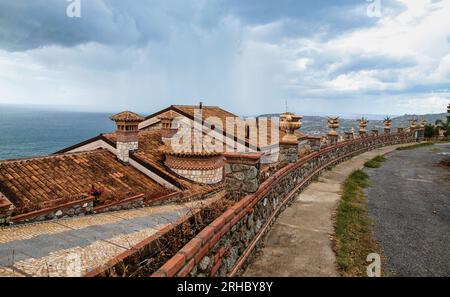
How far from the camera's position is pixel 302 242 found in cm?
664

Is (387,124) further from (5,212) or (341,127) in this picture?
(5,212)

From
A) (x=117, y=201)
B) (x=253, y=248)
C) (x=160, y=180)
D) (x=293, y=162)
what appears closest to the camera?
(x=253, y=248)

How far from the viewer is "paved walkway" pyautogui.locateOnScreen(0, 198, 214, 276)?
638 centimetres

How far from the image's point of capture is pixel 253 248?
590 cm

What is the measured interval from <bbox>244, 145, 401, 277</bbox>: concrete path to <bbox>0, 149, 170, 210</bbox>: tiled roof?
28.1ft

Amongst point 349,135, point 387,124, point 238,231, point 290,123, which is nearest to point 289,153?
point 290,123

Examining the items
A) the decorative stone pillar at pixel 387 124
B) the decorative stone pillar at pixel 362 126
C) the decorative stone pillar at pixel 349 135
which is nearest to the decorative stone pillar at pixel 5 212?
the decorative stone pillar at pixel 349 135

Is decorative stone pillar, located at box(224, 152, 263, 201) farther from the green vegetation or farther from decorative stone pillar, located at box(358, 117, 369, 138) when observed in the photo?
decorative stone pillar, located at box(358, 117, 369, 138)

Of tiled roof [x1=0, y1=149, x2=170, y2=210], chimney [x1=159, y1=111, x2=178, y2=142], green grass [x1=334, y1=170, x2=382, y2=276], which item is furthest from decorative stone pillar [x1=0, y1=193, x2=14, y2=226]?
chimney [x1=159, y1=111, x2=178, y2=142]
